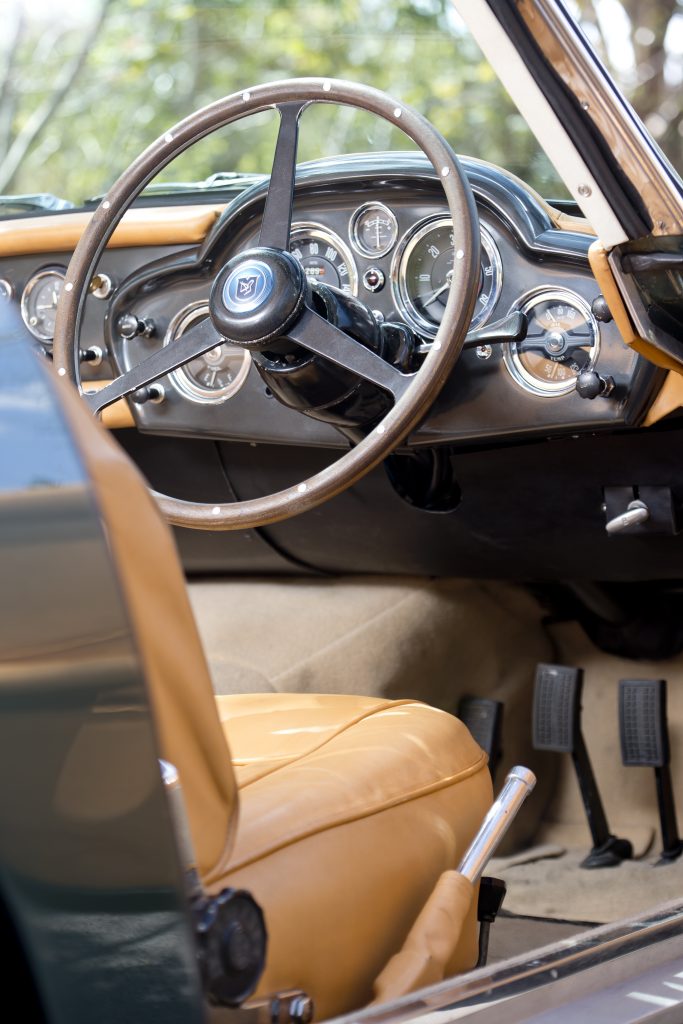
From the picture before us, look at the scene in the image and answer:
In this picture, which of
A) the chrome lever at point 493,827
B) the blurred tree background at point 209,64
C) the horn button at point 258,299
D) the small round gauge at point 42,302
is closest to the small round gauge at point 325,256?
the horn button at point 258,299

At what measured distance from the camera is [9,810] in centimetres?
73

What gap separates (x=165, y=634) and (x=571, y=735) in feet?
5.54

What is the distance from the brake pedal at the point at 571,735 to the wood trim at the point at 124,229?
3.64 ft

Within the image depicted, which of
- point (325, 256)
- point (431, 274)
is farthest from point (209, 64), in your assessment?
point (431, 274)

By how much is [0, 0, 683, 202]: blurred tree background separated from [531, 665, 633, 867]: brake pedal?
6865mm

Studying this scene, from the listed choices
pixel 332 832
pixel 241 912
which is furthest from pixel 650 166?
pixel 241 912

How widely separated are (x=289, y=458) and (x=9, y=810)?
4.69ft

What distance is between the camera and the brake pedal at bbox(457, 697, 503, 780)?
2.30m

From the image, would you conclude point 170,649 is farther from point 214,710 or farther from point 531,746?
point 531,746

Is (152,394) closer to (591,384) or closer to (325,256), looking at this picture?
(325,256)

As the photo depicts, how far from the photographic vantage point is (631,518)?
6.08 feet

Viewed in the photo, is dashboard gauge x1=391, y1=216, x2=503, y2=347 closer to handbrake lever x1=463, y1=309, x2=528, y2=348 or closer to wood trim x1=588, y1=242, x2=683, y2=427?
handbrake lever x1=463, y1=309, x2=528, y2=348

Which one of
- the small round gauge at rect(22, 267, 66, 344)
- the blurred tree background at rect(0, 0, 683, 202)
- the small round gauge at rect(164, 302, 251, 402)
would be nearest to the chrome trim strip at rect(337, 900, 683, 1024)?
the small round gauge at rect(164, 302, 251, 402)

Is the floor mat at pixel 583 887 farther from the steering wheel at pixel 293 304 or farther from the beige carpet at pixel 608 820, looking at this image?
the steering wheel at pixel 293 304
